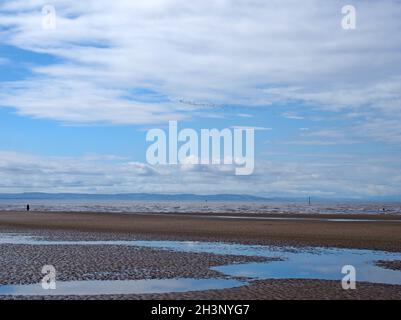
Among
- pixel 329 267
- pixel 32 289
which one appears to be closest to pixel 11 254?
pixel 32 289

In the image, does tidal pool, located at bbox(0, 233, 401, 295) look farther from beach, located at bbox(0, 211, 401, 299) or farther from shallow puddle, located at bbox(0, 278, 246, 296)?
beach, located at bbox(0, 211, 401, 299)

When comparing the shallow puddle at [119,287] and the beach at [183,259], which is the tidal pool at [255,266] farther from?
the beach at [183,259]

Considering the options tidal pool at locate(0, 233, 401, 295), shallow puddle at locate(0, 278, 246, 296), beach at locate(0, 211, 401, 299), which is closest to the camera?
shallow puddle at locate(0, 278, 246, 296)

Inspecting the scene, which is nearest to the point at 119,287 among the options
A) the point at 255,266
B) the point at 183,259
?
the point at 255,266

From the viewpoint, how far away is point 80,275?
2222cm

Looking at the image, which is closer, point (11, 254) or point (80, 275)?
point (80, 275)

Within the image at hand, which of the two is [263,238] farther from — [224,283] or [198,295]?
[198,295]

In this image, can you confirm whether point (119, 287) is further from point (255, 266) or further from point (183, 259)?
point (183, 259)

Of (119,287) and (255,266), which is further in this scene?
(255,266)

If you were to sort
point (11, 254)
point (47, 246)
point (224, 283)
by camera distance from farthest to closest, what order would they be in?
point (47, 246) → point (11, 254) → point (224, 283)

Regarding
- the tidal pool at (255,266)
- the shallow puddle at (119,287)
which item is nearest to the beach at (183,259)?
the tidal pool at (255,266)

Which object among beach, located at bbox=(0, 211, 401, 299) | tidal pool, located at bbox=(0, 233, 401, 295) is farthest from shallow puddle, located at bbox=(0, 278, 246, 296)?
beach, located at bbox=(0, 211, 401, 299)

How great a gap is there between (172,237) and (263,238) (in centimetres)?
701

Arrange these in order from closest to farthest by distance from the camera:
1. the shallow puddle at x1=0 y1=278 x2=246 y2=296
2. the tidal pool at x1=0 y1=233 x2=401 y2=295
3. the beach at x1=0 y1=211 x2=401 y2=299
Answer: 1. the shallow puddle at x1=0 y1=278 x2=246 y2=296
2. the beach at x1=0 y1=211 x2=401 y2=299
3. the tidal pool at x1=0 y1=233 x2=401 y2=295
